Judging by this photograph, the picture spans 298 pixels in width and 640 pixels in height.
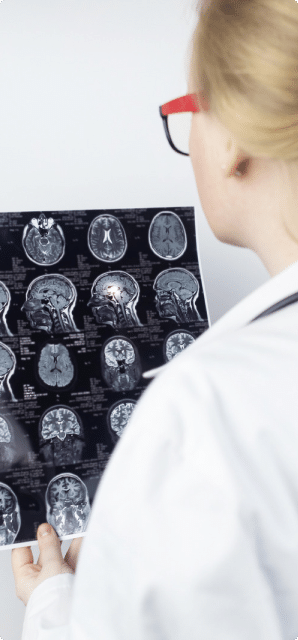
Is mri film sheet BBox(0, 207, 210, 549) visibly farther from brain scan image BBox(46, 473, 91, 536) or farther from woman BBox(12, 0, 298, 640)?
woman BBox(12, 0, 298, 640)

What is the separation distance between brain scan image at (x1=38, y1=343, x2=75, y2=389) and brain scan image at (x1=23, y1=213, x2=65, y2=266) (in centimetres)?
17

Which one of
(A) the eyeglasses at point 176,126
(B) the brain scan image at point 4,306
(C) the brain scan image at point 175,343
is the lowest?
(C) the brain scan image at point 175,343

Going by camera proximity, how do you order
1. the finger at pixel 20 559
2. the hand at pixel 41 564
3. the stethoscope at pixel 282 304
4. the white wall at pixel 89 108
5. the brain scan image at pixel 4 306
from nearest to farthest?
the stethoscope at pixel 282 304 → the hand at pixel 41 564 → the finger at pixel 20 559 → the brain scan image at pixel 4 306 → the white wall at pixel 89 108

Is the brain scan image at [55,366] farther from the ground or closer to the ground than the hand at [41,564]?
farther from the ground

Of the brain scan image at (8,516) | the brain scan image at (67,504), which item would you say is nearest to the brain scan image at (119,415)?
the brain scan image at (67,504)

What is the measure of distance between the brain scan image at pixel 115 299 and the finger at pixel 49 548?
0.39 metres

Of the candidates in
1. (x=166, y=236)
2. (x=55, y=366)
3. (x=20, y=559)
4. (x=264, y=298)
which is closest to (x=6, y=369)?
(x=55, y=366)

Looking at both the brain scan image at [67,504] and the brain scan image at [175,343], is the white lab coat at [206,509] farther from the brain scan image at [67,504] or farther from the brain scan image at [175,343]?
the brain scan image at [175,343]

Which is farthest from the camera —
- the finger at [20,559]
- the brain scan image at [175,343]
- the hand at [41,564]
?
the brain scan image at [175,343]

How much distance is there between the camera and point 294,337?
0.48 metres

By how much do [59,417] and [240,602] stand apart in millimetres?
641

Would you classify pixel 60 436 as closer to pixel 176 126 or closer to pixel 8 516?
pixel 8 516

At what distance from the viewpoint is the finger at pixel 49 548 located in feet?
2.85

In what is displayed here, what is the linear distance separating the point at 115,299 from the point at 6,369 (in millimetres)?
253
